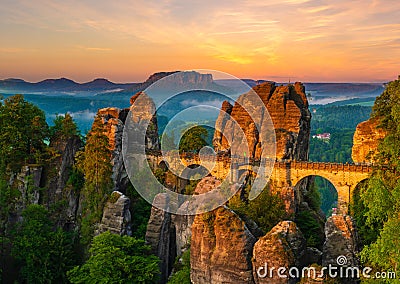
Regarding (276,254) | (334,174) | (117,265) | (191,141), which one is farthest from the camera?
(191,141)

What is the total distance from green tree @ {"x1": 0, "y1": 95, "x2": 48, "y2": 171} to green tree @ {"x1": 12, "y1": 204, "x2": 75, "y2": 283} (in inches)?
200

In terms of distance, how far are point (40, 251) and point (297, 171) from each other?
20.6 metres

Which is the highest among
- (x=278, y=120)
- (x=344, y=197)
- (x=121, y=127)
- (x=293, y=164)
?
(x=278, y=120)

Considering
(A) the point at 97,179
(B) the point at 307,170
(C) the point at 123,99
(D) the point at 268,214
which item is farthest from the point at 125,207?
(C) the point at 123,99

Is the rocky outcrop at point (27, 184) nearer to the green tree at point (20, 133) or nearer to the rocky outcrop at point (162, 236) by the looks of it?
the green tree at point (20, 133)

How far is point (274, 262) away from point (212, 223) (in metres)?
3.40

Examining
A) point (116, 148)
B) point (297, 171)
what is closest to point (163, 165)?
point (116, 148)

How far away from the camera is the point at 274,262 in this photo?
16.6 m

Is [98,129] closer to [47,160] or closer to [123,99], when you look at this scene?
[47,160]

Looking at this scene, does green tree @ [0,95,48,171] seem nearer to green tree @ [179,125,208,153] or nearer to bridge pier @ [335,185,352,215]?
green tree @ [179,125,208,153]

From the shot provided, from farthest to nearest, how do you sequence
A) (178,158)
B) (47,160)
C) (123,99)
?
(123,99) → (178,158) → (47,160)

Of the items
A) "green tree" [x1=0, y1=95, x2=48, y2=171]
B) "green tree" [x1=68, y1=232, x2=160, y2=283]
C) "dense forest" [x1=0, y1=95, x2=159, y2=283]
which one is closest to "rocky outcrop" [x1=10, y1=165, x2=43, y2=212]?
"dense forest" [x1=0, y1=95, x2=159, y2=283]

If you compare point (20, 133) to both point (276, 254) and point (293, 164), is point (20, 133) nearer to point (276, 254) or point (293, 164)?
point (293, 164)

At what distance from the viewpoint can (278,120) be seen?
3900 centimetres
